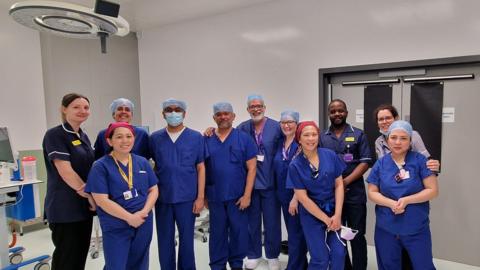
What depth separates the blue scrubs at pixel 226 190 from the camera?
2545mm

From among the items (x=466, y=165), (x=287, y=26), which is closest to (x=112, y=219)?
(x=287, y=26)

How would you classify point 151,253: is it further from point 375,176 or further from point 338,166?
point 375,176

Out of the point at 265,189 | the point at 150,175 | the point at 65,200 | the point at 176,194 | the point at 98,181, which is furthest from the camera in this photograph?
the point at 265,189

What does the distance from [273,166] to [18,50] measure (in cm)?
319

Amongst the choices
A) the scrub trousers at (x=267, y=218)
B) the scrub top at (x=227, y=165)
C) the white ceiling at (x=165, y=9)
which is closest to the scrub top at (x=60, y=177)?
the scrub top at (x=227, y=165)

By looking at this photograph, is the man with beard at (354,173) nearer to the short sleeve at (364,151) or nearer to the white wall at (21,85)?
the short sleeve at (364,151)

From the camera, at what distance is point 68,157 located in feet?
6.70

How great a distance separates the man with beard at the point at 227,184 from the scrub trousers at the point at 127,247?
595 millimetres

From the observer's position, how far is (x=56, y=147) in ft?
6.59

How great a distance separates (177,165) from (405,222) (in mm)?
1507

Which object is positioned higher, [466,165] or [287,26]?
[287,26]

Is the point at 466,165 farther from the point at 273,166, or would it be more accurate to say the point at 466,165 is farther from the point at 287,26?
the point at 287,26

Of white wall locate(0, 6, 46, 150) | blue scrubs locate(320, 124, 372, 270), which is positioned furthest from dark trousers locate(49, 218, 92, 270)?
white wall locate(0, 6, 46, 150)

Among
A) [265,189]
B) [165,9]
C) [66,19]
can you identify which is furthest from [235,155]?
[165,9]
